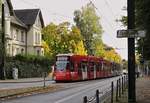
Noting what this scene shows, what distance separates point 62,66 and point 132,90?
1344 inches

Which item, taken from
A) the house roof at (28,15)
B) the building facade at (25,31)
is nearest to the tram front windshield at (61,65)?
the building facade at (25,31)

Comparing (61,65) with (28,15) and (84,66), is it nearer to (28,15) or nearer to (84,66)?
(84,66)

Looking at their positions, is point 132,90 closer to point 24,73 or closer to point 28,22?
point 24,73

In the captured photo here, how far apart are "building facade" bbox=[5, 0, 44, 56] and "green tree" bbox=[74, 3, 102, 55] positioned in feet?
106

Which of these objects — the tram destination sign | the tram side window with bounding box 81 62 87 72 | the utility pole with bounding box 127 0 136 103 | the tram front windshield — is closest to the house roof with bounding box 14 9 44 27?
the tram side window with bounding box 81 62 87 72

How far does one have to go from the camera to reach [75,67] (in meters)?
54.2

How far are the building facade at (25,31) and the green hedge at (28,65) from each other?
490 cm

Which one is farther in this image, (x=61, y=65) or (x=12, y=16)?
(x=12, y=16)

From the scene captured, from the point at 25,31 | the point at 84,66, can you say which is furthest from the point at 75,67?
the point at 25,31

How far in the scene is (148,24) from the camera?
2220 cm

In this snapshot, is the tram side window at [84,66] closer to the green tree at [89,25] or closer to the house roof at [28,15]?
the house roof at [28,15]

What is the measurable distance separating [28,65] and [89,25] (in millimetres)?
58862

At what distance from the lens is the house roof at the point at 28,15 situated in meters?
88.9

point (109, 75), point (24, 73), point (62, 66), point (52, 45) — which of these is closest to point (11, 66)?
point (24, 73)
